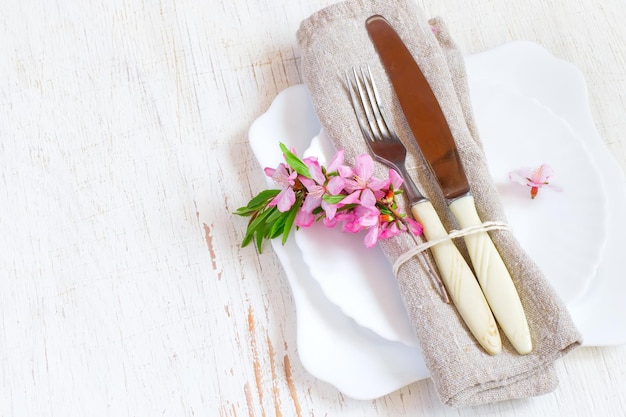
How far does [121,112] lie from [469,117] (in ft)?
1.56

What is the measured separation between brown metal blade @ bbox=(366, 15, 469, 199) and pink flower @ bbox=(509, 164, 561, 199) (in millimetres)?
89

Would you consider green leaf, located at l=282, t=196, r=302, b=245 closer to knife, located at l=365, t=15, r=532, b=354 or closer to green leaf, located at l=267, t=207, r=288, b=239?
green leaf, located at l=267, t=207, r=288, b=239

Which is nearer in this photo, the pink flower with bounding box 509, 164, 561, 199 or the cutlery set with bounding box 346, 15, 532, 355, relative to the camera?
the cutlery set with bounding box 346, 15, 532, 355

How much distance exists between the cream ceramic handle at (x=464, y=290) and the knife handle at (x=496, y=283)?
0.03 ft

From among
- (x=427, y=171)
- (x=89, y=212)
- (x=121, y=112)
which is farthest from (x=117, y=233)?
(x=427, y=171)

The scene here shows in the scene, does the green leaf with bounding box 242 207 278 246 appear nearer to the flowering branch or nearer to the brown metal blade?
Result: the flowering branch

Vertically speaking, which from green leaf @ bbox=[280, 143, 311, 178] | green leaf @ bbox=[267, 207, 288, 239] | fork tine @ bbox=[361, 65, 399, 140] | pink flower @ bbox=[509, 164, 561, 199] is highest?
fork tine @ bbox=[361, 65, 399, 140]

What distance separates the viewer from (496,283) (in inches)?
26.3

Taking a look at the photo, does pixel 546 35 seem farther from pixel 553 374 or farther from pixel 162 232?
pixel 162 232

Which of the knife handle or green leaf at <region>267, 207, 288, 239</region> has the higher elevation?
green leaf at <region>267, 207, 288, 239</region>

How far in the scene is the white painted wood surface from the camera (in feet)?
2.48

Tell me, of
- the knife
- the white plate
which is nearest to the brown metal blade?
the knife

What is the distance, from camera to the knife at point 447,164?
2.16 feet

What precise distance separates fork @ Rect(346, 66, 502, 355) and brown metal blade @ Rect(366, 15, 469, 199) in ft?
0.09
